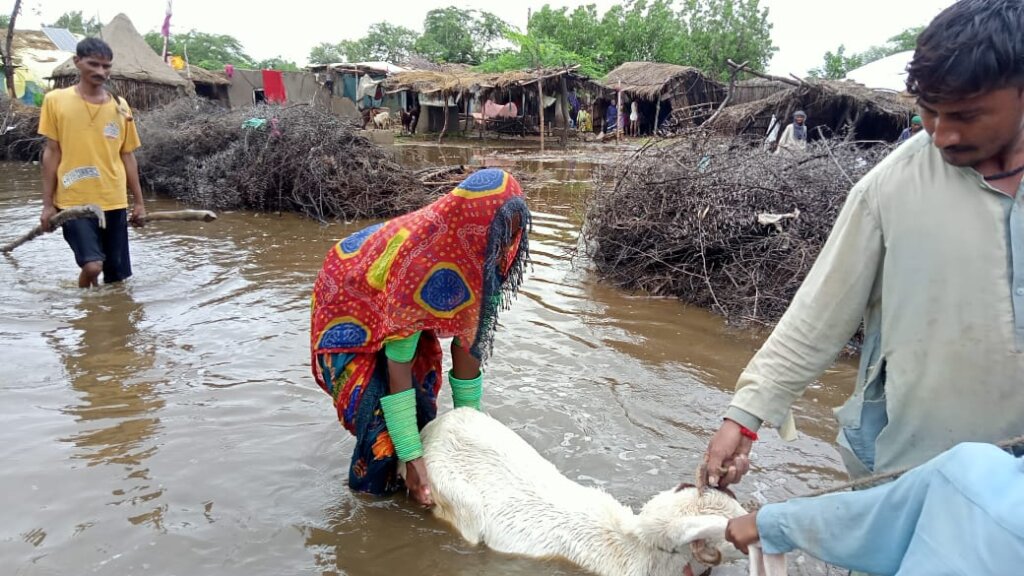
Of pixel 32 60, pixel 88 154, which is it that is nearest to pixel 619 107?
pixel 88 154

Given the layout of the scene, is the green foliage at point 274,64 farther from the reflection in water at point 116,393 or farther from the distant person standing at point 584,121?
the reflection in water at point 116,393

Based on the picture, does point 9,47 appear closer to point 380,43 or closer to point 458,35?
point 458,35

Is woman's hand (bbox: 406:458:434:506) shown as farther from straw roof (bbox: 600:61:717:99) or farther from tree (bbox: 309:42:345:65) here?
tree (bbox: 309:42:345:65)

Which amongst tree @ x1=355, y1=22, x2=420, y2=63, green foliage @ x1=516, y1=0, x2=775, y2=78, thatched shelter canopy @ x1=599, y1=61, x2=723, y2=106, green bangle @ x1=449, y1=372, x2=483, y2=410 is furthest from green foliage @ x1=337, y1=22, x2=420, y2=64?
green bangle @ x1=449, y1=372, x2=483, y2=410

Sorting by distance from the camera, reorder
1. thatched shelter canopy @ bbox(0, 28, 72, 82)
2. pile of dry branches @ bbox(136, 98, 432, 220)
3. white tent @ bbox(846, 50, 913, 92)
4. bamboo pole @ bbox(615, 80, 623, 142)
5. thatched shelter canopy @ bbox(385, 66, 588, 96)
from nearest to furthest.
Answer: pile of dry branches @ bbox(136, 98, 432, 220) → white tent @ bbox(846, 50, 913, 92) → thatched shelter canopy @ bbox(385, 66, 588, 96) → bamboo pole @ bbox(615, 80, 623, 142) → thatched shelter canopy @ bbox(0, 28, 72, 82)

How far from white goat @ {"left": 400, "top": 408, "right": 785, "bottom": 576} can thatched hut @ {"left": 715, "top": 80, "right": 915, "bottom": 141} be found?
12862 mm

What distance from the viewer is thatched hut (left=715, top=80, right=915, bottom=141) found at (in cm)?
1454

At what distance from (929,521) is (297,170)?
9.61 meters

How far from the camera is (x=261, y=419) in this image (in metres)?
3.77

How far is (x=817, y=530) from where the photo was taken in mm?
1357

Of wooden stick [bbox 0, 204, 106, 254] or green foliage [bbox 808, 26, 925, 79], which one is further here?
green foliage [bbox 808, 26, 925, 79]

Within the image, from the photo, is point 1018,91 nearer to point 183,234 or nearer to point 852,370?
point 852,370

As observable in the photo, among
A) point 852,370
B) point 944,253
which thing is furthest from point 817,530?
point 852,370

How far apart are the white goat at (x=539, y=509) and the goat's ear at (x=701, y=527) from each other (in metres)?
0.02
